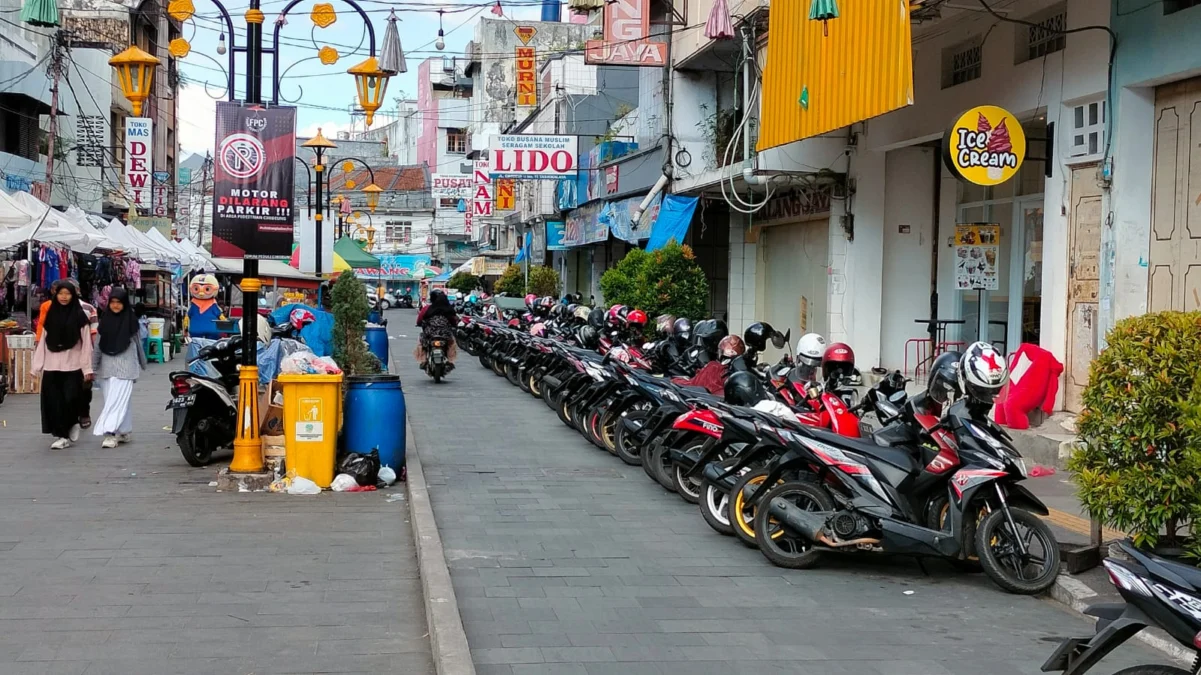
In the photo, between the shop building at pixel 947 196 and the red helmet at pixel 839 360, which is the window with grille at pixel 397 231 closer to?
the shop building at pixel 947 196

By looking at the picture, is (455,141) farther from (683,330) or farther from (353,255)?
(683,330)

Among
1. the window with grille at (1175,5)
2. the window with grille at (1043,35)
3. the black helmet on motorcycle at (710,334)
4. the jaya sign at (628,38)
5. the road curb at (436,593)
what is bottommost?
the road curb at (436,593)

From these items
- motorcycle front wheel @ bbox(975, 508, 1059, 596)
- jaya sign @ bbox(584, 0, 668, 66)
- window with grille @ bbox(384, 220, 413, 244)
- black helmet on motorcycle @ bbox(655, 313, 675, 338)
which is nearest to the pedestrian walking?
black helmet on motorcycle @ bbox(655, 313, 675, 338)

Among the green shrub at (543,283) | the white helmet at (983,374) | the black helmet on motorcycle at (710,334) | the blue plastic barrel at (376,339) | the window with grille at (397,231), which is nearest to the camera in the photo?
the white helmet at (983,374)

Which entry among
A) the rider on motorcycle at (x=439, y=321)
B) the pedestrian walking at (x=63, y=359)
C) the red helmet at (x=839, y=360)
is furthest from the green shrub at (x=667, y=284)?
the pedestrian walking at (x=63, y=359)

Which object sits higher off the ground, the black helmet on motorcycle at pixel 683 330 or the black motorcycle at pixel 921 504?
the black helmet on motorcycle at pixel 683 330

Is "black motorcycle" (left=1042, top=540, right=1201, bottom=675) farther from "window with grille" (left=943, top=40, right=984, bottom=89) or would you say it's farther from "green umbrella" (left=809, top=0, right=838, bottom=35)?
"window with grille" (left=943, top=40, right=984, bottom=89)

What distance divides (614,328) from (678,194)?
6.47 meters

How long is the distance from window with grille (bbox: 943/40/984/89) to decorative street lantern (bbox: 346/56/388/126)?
283 inches

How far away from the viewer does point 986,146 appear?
Answer: 11.1 meters

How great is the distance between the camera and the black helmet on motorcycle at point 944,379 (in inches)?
279

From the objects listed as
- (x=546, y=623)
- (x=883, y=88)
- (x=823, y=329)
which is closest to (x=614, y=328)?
(x=823, y=329)

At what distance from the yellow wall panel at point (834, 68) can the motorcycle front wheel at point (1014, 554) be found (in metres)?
5.93

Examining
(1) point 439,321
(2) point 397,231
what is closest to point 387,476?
(1) point 439,321
